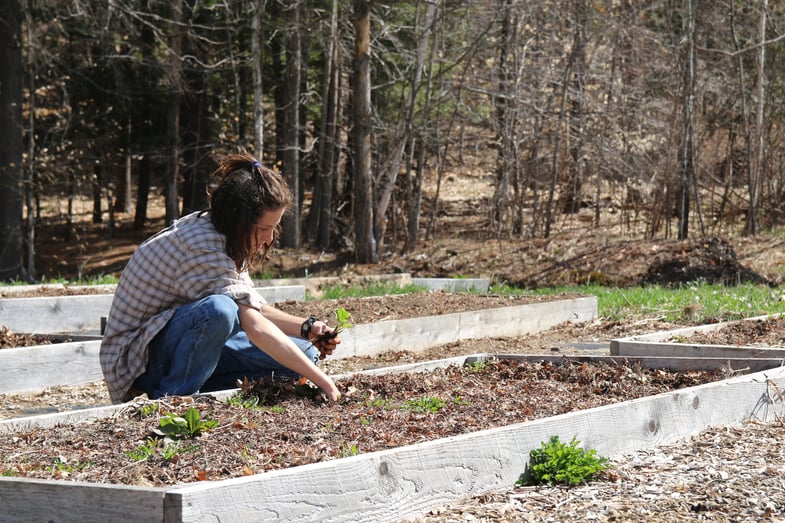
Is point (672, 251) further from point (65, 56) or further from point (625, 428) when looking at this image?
point (65, 56)

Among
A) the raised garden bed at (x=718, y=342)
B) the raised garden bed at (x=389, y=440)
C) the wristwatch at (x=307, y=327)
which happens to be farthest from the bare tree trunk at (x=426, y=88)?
the wristwatch at (x=307, y=327)

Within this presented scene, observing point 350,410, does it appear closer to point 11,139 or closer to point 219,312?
point 219,312

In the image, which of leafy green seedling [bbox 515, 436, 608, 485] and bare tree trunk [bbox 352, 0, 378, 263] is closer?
leafy green seedling [bbox 515, 436, 608, 485]

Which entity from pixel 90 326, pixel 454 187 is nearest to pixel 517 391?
pixel 90 326

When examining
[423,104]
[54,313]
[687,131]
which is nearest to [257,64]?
[423,104]

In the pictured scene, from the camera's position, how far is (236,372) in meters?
5.11

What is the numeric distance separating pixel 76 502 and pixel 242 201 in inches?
80.8

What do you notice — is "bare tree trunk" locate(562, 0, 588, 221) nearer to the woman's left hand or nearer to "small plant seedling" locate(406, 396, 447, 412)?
the woman's left hand

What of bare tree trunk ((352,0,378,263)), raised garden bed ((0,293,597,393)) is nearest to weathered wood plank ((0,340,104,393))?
raised garden bed ((0,293,597,393))

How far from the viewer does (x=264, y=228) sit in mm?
4660

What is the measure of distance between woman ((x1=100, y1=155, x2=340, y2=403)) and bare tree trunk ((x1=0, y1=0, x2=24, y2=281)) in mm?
14254

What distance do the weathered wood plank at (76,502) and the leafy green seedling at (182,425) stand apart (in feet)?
2.87

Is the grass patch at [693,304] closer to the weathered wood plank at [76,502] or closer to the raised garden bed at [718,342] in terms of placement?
the raised garden bed at [718,342]

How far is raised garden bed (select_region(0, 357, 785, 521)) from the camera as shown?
2777mm
